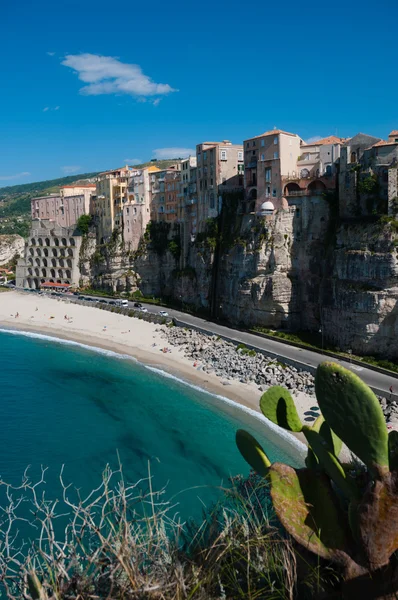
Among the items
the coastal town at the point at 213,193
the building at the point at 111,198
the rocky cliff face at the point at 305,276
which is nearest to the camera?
the rocky cliff face at the point at 305,276

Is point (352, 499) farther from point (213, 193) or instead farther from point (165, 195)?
point (165, 195)

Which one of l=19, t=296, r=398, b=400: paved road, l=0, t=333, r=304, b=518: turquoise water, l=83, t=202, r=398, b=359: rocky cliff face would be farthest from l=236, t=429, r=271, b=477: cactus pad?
l=83, t=202, r=398, b=359: rocky cliff face

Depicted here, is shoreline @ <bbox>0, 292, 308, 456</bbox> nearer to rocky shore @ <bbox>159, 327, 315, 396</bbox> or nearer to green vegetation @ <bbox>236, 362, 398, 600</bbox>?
rocky shore @ <bbox>159, 327, 315, 396</bbox>

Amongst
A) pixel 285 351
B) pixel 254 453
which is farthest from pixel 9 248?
pixel 254 453

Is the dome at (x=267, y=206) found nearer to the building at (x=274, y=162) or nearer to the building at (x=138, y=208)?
the building at (x=274, y=162)

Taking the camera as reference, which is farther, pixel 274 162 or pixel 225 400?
pixel 274 162

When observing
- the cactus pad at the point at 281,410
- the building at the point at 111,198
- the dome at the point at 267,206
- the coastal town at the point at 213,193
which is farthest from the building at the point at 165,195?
the cactus pad at the point at 281,410

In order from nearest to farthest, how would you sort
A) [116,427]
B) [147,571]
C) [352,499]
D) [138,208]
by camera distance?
1. [147,571]
2. [352,499]
3. [116,427]
4. [138,208]
